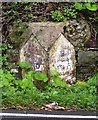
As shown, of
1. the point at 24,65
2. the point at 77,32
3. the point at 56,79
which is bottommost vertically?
the point at 56,79

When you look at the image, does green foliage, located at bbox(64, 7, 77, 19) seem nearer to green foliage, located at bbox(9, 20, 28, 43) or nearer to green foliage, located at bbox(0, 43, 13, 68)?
green foliage, located at bbox(9, 20, 28, 43)

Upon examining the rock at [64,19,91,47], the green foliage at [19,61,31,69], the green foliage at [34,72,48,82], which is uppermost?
the rock at [64,19,91,47]

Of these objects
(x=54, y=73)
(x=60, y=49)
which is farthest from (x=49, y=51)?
(x=54, y=73)

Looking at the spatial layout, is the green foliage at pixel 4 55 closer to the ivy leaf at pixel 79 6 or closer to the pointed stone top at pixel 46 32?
the pointed stone top at pixel 46 32

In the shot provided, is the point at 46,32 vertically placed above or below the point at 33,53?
above

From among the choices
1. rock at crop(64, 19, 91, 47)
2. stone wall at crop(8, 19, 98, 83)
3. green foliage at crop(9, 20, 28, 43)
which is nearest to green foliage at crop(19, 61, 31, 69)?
stone wall at crop(8, 19, 98, 83)

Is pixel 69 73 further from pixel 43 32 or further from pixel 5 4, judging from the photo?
pixel 5 4

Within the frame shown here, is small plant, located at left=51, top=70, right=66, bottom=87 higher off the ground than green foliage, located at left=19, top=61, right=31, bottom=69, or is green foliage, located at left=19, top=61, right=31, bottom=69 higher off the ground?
green foliage, located at left=19, top=61, right=31, bottom=69

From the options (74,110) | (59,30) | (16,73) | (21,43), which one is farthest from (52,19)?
(74,110)

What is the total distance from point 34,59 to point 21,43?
0.62 ft

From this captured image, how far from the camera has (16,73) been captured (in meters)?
3.69

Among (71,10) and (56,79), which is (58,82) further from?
(71,10)

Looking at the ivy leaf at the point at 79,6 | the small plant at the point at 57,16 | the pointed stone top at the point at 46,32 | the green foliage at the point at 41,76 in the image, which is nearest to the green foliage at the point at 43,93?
the green foliage at the point at 41,76

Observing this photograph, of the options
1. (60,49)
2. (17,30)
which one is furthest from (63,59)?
(17,30)
